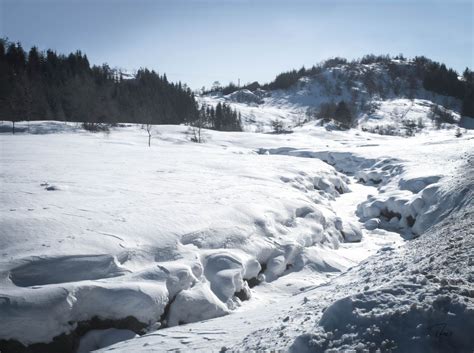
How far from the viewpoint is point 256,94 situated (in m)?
170

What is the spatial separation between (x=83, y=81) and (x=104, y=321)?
73.4 metres

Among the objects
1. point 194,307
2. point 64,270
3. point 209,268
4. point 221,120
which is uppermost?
point 221,120

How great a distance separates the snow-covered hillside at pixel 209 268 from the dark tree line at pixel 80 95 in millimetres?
39504

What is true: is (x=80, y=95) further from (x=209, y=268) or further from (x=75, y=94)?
(x=209, y=268)

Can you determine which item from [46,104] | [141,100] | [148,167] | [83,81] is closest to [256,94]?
[141,100]

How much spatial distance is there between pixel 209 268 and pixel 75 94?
62884 millimetres

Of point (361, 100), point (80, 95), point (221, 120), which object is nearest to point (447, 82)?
point (361, 100)

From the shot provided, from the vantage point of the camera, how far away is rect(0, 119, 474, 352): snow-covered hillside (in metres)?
3.70

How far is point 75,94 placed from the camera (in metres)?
57.8

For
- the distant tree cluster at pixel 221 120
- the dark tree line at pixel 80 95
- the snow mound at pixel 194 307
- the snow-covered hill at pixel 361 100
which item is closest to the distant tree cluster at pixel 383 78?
the snow-covered hill at pixel 361 100

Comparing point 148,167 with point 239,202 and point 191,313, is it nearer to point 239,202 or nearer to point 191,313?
point 239,202

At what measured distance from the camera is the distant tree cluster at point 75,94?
50344 mm

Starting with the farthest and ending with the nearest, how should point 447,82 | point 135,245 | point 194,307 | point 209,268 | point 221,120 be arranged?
Answer: point 447,82 → point 221,120 → point 209,268 → point 135,245 → point 194,307

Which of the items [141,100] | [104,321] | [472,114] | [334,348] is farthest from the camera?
[472,114]
